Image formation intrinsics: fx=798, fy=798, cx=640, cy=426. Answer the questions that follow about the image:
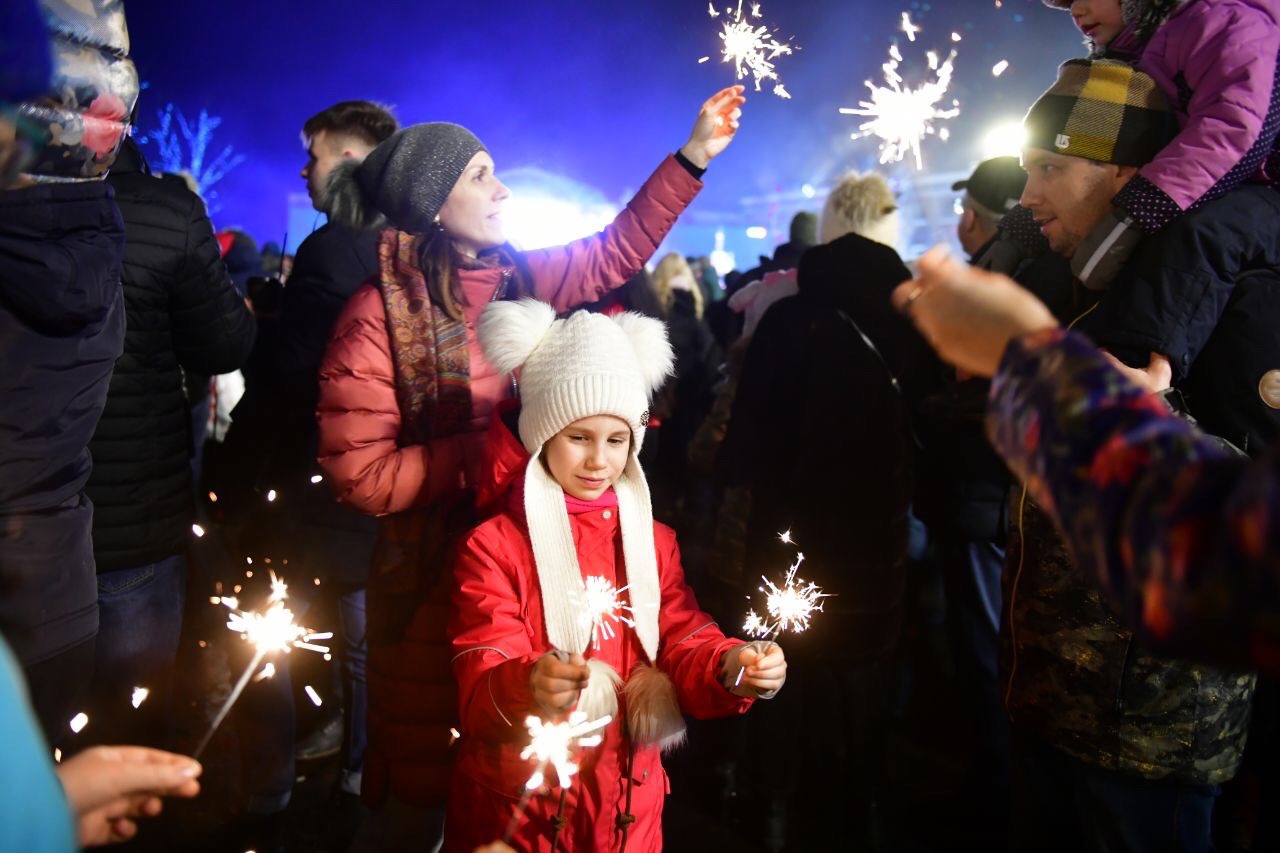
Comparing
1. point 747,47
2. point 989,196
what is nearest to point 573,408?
point 747,47

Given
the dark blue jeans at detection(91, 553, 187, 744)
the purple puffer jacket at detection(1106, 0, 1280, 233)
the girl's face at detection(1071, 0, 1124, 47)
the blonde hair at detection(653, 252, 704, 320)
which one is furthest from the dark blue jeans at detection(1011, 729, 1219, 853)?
the blonde hair at detection(653, 252, 704, 320)

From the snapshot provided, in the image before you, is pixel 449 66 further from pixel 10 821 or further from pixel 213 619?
pixel 10 821

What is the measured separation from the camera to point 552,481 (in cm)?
210

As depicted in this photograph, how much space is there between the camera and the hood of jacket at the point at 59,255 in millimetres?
1721

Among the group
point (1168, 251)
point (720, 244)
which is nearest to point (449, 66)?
point (720, 244)

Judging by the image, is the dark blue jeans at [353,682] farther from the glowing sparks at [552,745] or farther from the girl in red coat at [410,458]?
the glowing sparks at [552,745]

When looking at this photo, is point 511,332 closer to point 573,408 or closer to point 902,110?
point 573,408

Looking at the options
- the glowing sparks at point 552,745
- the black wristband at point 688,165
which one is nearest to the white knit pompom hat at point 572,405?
the glowing sparks at point 552,745

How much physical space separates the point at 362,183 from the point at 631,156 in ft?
85.6

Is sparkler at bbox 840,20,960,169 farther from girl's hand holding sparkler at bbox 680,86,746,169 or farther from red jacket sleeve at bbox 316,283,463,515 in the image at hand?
red jacket sleeve at bbox 316,283,463,515

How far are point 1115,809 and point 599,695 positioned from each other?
1.22m

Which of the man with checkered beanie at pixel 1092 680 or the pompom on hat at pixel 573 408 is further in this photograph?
the pompom on hat at pixel 573 408

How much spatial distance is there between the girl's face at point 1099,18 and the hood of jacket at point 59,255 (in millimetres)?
2845

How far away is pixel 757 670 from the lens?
172 cm
